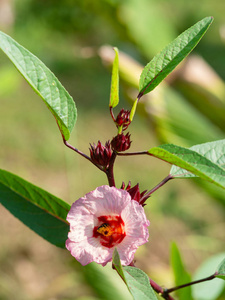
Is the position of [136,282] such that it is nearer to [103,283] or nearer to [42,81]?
[42,81]

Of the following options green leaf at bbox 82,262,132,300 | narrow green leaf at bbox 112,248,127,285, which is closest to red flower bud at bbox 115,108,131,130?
narrow green leaf at bbox 112,248,127,285

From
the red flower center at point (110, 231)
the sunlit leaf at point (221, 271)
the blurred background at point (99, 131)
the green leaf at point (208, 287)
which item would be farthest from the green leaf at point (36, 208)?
the blurred background at point (99, 131)

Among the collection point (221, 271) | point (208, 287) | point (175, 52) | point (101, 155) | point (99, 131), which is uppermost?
point (175, 52)

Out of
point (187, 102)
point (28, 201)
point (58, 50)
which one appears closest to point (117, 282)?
point (28, 201)

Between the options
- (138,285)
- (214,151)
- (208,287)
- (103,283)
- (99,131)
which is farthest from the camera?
(99,131)

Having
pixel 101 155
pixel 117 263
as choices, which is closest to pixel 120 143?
pixel 101 155

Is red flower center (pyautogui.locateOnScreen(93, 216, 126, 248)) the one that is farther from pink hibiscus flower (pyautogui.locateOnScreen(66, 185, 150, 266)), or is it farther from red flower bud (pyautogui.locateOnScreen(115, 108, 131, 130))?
red flower bud (pyautogui.locateOnScreen(115, 108, 131, 130))
